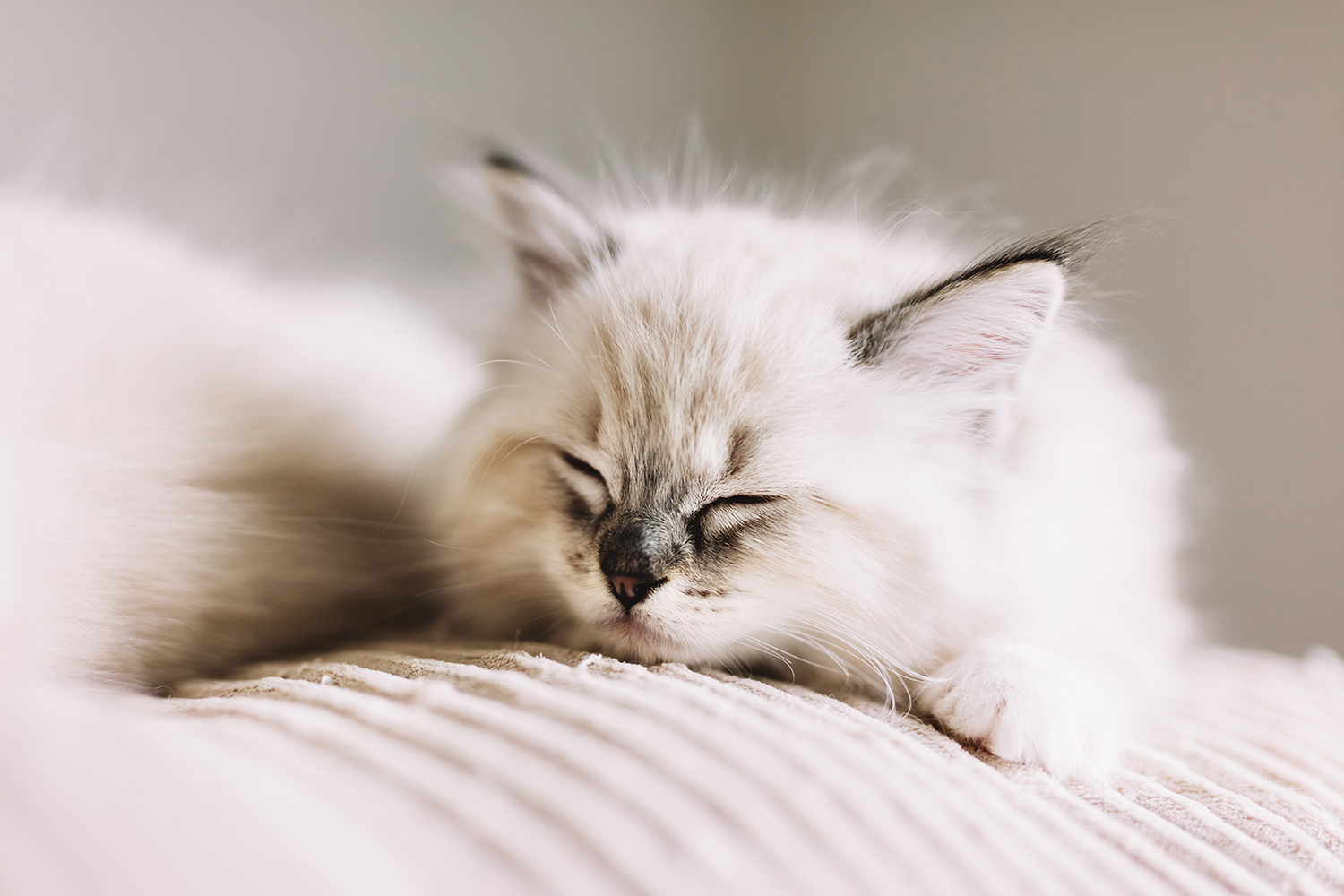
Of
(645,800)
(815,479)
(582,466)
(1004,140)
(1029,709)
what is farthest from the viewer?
(1004,140)

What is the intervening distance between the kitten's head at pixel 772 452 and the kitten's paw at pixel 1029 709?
0.07 meters

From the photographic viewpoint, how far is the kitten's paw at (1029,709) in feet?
2.57

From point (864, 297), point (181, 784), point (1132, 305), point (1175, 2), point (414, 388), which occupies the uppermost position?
point (1175, 2)

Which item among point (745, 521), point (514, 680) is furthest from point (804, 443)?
point (514, 680)

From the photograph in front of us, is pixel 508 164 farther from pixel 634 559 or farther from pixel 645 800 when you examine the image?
pixel 645 800

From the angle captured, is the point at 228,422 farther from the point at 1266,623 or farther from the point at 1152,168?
the point at 1266,623

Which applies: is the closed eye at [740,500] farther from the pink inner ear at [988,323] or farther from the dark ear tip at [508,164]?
the dark ear tip at [508,164]

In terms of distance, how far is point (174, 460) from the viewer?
3.10ft

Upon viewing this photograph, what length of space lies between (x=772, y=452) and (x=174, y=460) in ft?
2.15

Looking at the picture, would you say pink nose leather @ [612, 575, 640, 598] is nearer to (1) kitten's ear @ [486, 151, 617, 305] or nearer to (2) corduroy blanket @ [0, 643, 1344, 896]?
(2) corduroy blanket @ [0, 643, 1344, 896]

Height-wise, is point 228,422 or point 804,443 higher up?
point 804,443

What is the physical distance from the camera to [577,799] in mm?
577

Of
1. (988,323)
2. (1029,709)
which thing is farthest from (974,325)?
(1029,709)

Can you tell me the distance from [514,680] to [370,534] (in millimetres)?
526
